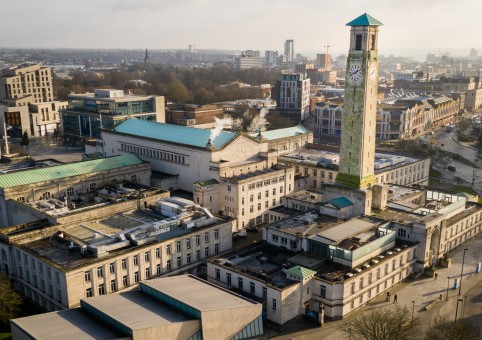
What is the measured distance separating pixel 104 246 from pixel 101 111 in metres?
107

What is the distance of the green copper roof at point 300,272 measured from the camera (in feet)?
198

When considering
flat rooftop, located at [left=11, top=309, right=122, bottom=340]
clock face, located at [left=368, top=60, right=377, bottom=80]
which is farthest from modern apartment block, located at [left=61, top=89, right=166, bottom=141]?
flat rooftop, located at [left=11, top=309, right=122, bottom=340]

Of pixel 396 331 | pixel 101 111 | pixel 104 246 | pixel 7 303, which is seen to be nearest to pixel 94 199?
pixel 104 246

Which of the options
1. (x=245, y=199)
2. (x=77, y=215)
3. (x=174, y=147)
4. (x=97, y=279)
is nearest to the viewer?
(x=97, y=279)

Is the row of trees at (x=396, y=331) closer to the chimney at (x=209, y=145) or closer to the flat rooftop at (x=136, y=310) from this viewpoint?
the flat rooftop at (x=136, y=310)

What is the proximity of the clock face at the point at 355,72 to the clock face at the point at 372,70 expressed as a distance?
1.51 metres

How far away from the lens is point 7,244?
67.1m

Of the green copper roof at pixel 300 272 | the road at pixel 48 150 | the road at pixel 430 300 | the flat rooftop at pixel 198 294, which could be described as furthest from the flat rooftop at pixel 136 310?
the road at pixel 48 150

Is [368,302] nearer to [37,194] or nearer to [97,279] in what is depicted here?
[97,279]

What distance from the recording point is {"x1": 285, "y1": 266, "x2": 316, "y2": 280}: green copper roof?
60.4m

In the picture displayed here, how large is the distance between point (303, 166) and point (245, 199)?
2213cm

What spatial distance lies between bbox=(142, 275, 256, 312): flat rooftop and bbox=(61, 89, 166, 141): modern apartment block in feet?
354

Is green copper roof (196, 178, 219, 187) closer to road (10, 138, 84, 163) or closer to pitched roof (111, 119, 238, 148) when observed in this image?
pitched roof (111, 119, 238, 148)

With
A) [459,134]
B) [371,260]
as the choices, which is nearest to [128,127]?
[371,260]
